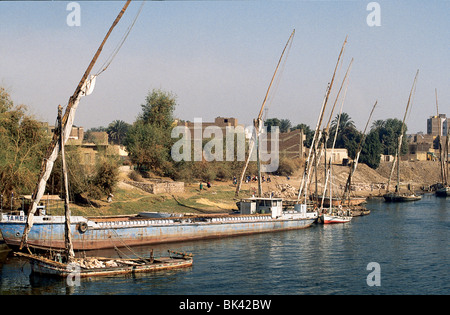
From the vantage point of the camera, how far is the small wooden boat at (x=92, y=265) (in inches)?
1278

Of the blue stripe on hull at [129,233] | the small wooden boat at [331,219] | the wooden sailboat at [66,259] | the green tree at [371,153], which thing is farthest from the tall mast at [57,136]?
the green tree at [371,153]

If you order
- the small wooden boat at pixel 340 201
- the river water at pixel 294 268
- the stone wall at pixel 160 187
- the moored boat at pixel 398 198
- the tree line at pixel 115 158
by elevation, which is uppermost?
the tree line at pixel 115 158

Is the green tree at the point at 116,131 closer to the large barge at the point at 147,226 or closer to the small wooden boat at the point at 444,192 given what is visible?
the small wooden boat at the point at 444,192

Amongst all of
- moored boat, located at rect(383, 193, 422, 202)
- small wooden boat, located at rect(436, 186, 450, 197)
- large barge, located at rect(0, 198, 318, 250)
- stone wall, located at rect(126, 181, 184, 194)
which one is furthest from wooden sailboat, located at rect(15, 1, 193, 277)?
small wooden boat, located at rect(436, 186, 450, 197)

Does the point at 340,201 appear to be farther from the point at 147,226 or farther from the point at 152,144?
the point at 147,226

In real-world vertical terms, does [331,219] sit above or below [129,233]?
below

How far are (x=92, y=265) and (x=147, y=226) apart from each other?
37.9 feet

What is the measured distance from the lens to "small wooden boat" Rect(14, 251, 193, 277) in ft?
107

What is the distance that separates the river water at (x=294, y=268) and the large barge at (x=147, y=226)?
42.1 inches

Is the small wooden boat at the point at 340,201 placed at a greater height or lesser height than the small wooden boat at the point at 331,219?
greater

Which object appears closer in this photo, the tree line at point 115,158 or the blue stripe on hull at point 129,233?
the blue stripe on hull at point 129,233

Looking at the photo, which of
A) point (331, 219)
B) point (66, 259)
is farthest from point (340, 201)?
point (66, 259)

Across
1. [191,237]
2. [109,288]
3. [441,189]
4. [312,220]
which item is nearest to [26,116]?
[191,237]

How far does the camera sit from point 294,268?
124ft
